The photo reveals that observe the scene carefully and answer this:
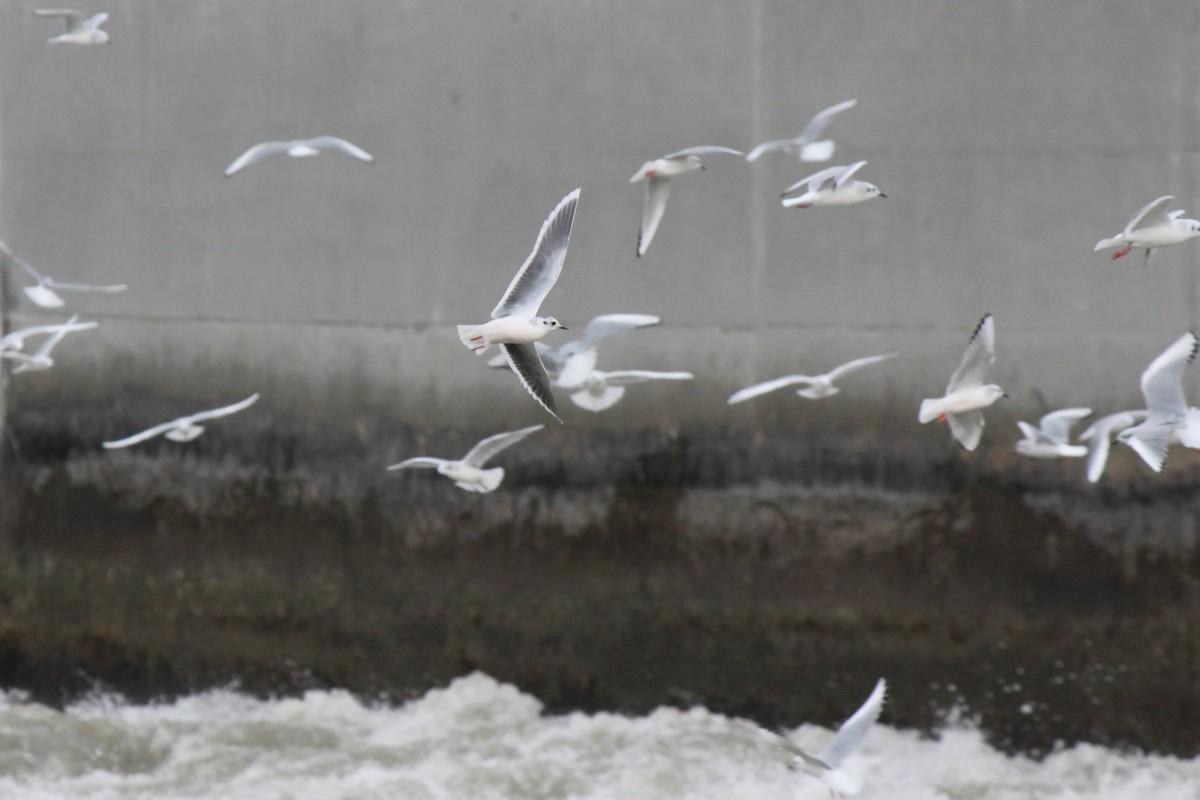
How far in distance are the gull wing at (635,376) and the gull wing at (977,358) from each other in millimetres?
1624

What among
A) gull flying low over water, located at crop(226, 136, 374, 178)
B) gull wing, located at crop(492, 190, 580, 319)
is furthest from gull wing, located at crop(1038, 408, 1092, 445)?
gull flying low over water, located at crop(226, 136, 374, 178)

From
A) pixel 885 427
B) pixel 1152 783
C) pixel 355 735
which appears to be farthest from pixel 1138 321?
pixel 355 735

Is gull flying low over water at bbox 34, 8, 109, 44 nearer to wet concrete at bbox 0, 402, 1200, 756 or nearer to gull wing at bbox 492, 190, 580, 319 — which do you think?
wet concrete at bbox 0, 402, 1200, 756

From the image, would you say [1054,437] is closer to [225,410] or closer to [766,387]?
[766,387]

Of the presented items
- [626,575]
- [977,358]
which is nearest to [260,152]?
[626,575]

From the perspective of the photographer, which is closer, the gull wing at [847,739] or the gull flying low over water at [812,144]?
the gull wing at [847,739]

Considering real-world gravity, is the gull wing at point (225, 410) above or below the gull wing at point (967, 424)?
below

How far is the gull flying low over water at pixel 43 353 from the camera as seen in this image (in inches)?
365

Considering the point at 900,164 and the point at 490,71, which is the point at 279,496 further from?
the point at 900,164

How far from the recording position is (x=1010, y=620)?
8.74 metres

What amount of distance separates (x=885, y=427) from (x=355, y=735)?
3599 millimetres

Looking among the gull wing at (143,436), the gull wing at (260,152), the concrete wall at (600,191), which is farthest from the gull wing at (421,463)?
the gull wing at (260,152)

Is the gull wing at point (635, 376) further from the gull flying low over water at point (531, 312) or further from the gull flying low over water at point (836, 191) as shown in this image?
the gull flying low over water at point (531, 312)

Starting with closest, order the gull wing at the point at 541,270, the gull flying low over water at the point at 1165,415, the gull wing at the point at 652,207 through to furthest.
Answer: the gull wing at the point at 541,270, the gull flying low over water at the point at 1165,415, the gull wing at the point at 652,207
